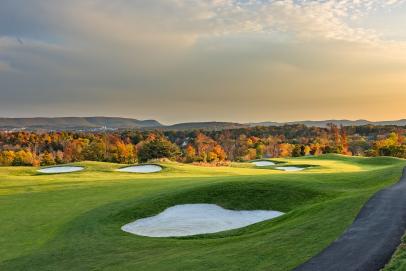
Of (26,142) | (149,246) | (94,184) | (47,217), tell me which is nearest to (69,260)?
(149,246)

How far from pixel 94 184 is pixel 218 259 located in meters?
24.0

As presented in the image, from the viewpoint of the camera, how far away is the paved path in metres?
10.9

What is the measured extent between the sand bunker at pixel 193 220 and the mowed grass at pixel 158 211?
78 centimetres

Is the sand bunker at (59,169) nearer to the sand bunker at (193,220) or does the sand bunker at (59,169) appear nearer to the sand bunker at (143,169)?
the sand bunker at (143,169)

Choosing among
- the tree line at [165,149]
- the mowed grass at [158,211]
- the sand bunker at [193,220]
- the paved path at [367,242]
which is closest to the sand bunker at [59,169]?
the mowed grass at [158,211]

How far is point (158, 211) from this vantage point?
25.2m

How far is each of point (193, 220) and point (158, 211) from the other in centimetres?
292

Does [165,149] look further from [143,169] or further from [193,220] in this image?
[193,220]

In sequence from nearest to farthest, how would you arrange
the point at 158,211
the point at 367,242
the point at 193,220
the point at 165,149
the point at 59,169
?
1. the point at 367,242
2. the point at 193,220
3. the point at 158,211
4. the point at 59,169
5. the point at 165,149

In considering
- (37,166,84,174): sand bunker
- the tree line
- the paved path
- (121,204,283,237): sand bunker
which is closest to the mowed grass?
the paved path

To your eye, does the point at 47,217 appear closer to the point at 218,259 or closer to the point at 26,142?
the point at 218,259

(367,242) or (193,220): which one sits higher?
(367,242)

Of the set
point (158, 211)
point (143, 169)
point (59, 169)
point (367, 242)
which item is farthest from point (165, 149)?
point (367, 242)

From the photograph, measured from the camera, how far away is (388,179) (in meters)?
28.6
